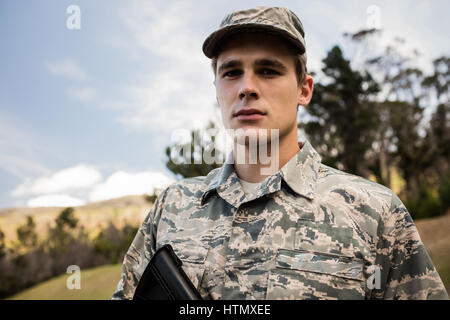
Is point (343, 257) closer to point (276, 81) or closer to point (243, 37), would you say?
point (276, 81)

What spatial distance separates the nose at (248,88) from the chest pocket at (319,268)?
72cm

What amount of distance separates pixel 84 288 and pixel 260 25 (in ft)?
38.1

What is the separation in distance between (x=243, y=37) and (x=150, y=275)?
4.30 feet

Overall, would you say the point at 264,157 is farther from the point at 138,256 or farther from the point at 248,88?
the point at 138,256

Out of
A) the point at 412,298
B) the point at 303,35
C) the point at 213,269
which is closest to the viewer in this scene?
the point at 412,298

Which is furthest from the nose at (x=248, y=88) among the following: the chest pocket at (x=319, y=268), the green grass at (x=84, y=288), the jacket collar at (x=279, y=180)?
the green grass at (x=84, y=288)

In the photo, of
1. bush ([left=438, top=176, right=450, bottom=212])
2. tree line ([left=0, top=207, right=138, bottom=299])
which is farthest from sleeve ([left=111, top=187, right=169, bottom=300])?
bush ([left=438, top=176, right=450, bottom=212])

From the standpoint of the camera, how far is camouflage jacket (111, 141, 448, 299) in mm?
1697

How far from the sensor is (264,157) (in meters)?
2.01

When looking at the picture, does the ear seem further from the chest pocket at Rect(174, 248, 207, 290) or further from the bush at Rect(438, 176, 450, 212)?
the bush at Rect(438, 176, 450, 212)

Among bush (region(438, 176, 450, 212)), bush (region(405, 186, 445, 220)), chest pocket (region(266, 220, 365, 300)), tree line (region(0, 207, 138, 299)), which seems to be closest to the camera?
chest pocket (region(266, 220, 365, 300))

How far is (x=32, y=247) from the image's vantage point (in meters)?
14.4

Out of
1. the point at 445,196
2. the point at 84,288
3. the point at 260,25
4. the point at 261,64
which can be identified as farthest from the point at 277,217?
the point at 445,196
